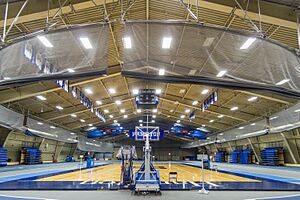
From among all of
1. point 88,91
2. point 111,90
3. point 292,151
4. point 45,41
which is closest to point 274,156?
point 292,151

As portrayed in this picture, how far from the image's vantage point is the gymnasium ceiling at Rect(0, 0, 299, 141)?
7.62 meters

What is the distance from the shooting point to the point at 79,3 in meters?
7.98

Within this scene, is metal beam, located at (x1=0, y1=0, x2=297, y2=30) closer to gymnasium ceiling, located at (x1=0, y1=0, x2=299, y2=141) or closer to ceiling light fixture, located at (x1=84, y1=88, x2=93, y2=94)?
gymnasium ceiling, located at (x1=0, y1=0, x2=299, y2=141)

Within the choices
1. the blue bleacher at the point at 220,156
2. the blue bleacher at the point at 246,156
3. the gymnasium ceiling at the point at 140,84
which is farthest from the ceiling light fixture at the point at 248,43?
the blue bleacher at the point at 220,156

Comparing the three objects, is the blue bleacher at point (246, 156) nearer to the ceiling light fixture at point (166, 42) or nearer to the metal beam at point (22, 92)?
the metal beam at point (22, 92)

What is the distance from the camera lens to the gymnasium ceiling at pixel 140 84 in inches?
300

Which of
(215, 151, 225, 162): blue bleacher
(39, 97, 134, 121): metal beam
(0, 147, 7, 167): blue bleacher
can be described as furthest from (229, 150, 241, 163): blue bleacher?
(0, 147, 7, 167): blue bleacher

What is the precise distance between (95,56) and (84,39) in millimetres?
536

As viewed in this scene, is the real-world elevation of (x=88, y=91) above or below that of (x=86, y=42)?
above

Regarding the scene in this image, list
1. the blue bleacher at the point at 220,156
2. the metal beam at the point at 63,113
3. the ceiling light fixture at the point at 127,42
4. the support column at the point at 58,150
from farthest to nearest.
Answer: the blue bleacher at the point at 220,156 → the support column at the point at 58,150 → the metal beam at the point at 63,113 → the ceiling light fixture at the point at 127,42

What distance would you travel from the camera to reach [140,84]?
18250 mm

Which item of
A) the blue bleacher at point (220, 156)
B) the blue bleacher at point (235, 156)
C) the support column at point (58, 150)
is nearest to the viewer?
the blue bleacher at point (235, 156)

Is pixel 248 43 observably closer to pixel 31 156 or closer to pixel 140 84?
pixel 140 84

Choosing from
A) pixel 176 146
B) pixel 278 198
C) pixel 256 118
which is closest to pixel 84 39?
pixel 278 198
